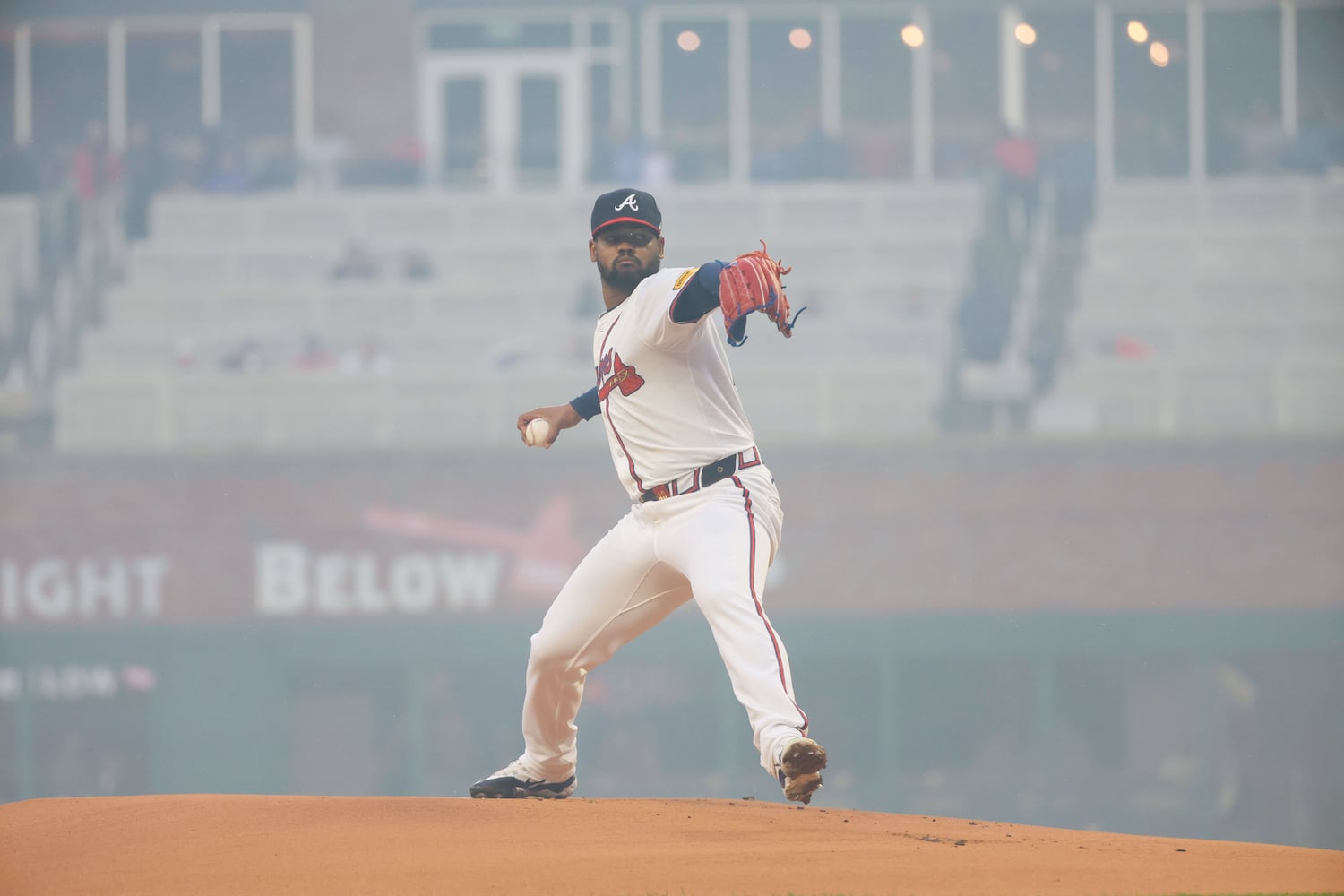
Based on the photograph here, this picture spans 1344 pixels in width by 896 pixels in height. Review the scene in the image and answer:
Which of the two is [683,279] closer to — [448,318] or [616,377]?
[616,377]

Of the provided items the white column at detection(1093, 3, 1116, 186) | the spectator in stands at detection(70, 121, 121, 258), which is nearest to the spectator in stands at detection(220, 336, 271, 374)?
the spectator in stands at detection(70, 121, 121, 258)

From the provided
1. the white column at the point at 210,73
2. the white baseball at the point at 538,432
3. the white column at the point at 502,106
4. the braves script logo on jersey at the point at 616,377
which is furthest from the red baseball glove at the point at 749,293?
the white column at the point at 210,73

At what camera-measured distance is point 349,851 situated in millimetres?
4594

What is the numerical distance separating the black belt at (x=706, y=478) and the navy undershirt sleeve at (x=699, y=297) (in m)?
0.52

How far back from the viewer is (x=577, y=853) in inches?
177

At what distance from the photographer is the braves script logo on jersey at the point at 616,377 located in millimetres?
4965

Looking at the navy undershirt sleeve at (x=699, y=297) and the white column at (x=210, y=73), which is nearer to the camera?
the navy undershirt sleeve at (x=699, y=297)

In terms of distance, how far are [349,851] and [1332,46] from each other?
2223cm

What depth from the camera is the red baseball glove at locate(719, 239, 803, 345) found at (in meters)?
4.31

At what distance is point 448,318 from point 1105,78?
396 inches

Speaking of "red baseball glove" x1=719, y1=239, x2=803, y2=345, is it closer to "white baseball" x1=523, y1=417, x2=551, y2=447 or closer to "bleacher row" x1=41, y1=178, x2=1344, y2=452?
"white baseball" x1=523, y1=417, x2=551, y2=447

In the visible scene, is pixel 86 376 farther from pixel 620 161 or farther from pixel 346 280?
pixel 620 161

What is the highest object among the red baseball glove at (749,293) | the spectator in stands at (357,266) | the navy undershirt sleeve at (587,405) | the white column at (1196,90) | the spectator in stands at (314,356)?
the white column at (1196,90)

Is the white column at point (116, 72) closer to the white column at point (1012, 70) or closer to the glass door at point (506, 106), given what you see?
the glass door at point (506, 106)
